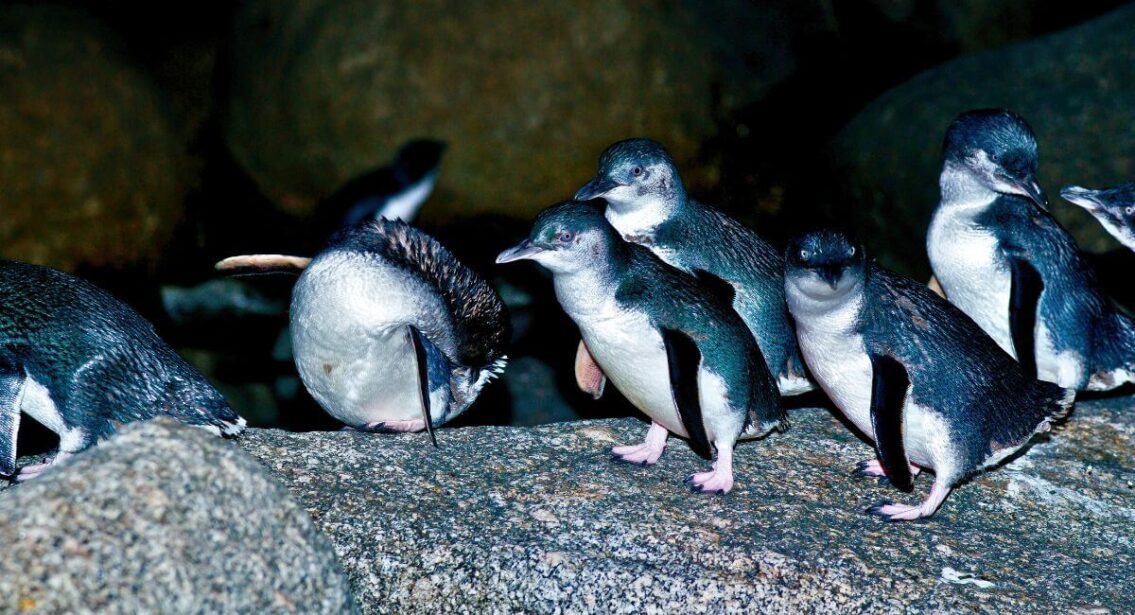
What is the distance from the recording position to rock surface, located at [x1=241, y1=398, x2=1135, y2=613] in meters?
2.83

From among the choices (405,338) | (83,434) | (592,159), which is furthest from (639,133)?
(83,434)

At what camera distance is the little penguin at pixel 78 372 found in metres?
3.14

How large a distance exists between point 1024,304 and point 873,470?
0.83 meters

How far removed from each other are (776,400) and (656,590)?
900mm

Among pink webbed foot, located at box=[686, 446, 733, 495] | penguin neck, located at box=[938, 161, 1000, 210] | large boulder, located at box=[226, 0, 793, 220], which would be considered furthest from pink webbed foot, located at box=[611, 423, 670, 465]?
large boulder, located at box=[226, 0, 793, 220]

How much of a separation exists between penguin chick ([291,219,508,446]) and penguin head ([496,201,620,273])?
1.40ft

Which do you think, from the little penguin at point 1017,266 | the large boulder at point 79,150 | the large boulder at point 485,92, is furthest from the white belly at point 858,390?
the large boulder at point 79,150

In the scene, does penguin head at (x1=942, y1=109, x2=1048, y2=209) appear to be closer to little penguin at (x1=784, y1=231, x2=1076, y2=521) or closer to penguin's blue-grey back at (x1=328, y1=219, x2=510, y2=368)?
little penguin at (x1=784, y1=231, x2=1076, y2=521)

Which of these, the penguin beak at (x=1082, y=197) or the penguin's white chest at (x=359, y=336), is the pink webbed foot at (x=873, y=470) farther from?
the penguin's white chest at (x=359, y=336)

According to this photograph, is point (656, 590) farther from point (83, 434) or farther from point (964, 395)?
point (83, 434)

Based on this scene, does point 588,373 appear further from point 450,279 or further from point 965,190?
point 965,190

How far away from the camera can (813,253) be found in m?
3.20

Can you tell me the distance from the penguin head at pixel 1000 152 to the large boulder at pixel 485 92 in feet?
6.01

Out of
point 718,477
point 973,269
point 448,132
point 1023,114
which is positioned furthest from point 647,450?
point 1023,114
